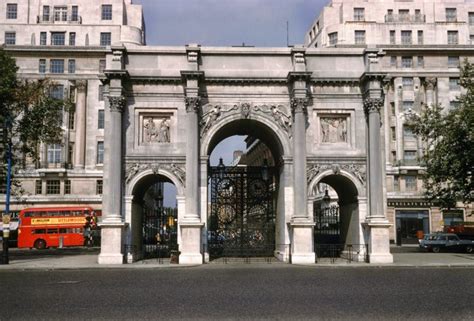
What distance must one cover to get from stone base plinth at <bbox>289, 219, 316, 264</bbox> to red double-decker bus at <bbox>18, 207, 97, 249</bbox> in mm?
27792

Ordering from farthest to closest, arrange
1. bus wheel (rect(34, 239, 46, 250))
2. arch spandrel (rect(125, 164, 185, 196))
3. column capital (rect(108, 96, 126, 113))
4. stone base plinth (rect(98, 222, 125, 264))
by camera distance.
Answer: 1. bus wheel (rect(34, 239, 46, 250))
2. arch spandrel (rect(125, 164, 185, 196))
3. column capital (rect(108, 96, 126, 113))
4. stone base plinth (rect(98, 222, 125, 264))

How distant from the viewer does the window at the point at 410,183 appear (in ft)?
218

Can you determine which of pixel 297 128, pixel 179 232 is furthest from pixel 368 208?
pixel 179 232

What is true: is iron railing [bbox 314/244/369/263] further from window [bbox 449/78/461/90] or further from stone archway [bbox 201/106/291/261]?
window [bbox 449/78/461/90]

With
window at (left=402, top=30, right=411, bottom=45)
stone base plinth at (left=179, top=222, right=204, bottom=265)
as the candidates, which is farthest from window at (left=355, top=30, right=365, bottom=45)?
stone base plinth at (left=179, top=222, right=204, bottom=265)

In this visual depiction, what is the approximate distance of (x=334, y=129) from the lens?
1280 inches

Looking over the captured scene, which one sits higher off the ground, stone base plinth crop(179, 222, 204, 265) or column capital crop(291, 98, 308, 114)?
column capital crop(291, 98, 308, 114)

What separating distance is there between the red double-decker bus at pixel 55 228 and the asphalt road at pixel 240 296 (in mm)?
30693

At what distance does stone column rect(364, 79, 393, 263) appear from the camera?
98.8 ft

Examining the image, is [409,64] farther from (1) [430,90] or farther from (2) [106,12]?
(2) [106,12]

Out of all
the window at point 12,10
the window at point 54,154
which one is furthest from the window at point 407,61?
the window at point 12,10

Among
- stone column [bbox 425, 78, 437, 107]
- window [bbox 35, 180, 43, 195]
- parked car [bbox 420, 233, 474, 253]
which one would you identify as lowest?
parked car [bbox 420, 233, 474, 253]

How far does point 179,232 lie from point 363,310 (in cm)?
1873

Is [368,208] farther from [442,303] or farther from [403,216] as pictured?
[403,216]
